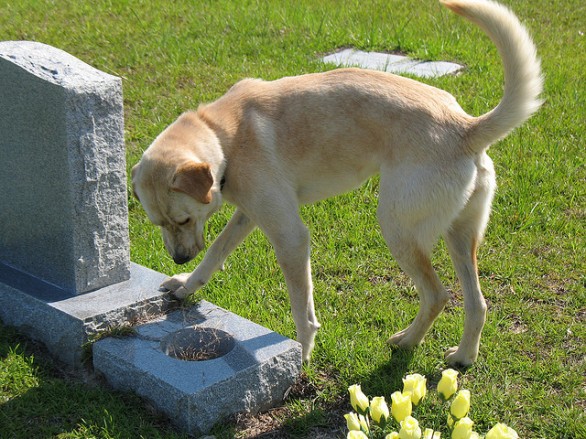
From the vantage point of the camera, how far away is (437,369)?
14.5ft

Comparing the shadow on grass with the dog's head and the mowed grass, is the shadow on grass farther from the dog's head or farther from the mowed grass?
the dog's head

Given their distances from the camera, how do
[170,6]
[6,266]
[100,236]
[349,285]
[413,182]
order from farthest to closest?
[170,6] < [349,285] < [6,266] < [100,236] < [413,182]

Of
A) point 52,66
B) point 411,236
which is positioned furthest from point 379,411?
point 52,66

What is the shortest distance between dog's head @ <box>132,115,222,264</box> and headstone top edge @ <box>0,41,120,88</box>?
466mm

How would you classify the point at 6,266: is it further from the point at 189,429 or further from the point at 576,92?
the point at 576,92

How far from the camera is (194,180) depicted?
401cm

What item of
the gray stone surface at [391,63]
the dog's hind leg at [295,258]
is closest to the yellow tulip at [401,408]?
the dog's hind leg at [295,258]

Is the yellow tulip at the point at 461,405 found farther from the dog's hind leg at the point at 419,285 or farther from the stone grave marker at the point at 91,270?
the dog's hind leg at the point at 419,285

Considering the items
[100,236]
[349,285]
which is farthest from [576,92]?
[100,236]

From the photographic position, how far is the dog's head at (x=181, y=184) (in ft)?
13.2

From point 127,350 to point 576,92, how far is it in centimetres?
563

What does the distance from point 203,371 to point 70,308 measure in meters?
0.86

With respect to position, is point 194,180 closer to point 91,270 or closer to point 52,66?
point 91,270

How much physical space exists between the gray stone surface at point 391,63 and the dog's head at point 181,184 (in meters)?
4.24
